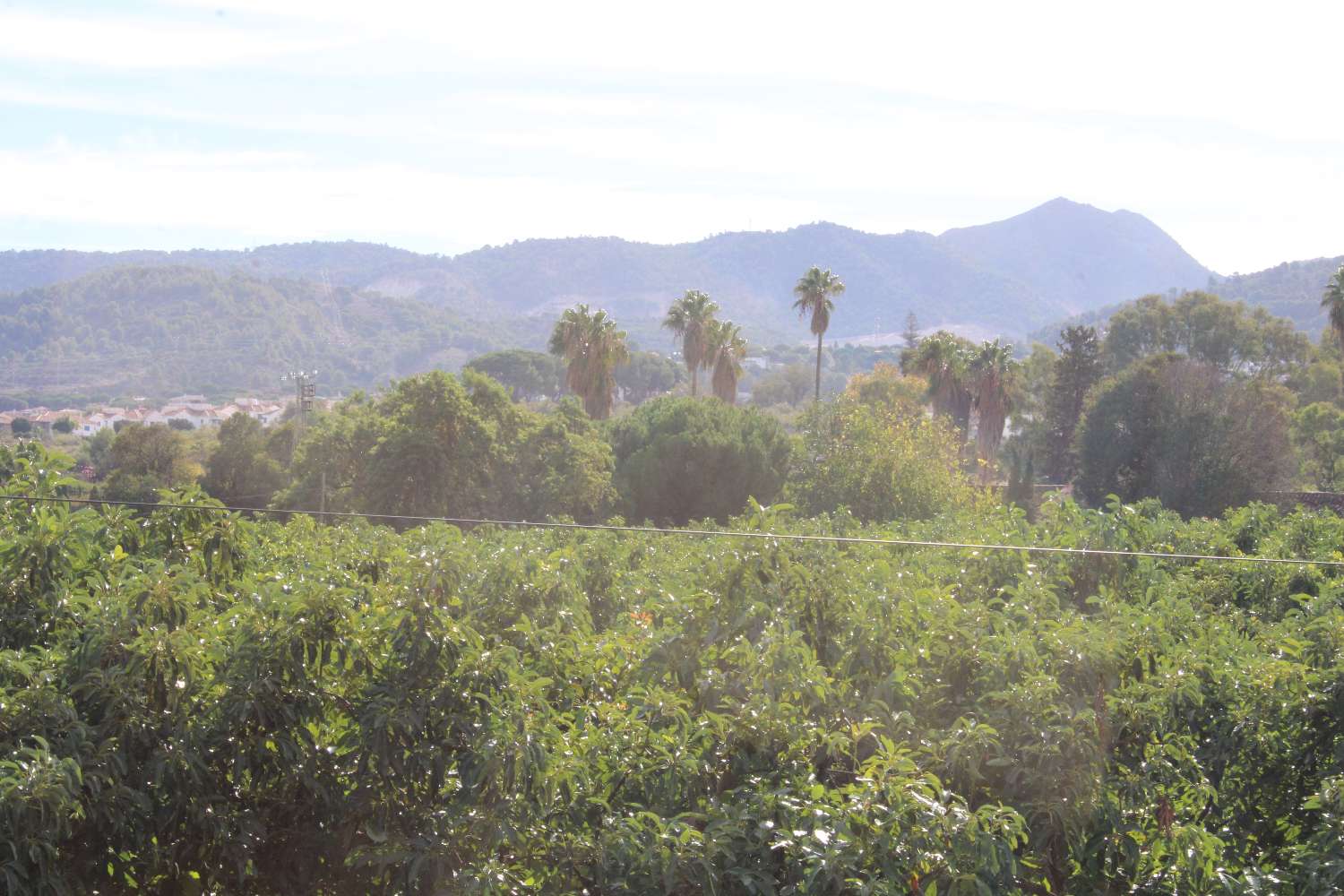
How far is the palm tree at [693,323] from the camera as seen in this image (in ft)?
163

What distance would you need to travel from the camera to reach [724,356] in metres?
50.7

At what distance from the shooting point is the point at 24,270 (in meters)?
196

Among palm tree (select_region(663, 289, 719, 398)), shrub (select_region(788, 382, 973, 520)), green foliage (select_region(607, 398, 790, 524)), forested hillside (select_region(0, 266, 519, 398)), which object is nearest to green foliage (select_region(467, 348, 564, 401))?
palm tree (select_region(663, 289, 719, 398))

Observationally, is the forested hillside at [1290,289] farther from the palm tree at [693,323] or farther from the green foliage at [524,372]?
the palm tree at [693,323]

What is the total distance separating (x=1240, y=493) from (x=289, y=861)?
127 feet

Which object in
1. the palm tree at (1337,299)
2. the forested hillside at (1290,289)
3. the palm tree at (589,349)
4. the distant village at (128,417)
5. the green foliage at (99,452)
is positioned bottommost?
the distant village at (128,417)

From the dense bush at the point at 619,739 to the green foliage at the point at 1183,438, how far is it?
35382 mm

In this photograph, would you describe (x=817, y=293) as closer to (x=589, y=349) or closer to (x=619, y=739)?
(x=589, y=349)

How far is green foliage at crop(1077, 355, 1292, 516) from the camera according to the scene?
3862 cm

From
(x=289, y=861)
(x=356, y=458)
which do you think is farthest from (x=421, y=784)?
(x=356, y=458)

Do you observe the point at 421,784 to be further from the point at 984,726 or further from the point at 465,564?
the point at 984,726

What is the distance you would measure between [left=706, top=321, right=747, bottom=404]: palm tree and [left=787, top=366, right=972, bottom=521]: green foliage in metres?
16.5

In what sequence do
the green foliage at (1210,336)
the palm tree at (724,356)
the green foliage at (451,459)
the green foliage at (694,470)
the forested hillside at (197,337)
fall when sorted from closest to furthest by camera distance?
the green foliage at (451,459) → the green foliage at (694,470) → the palm tree at (724,356) → the green foliage at (1210,336) → the forested hillside at (197,337)

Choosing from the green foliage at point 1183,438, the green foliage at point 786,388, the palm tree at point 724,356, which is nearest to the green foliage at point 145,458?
the palm tree at point 724,356
